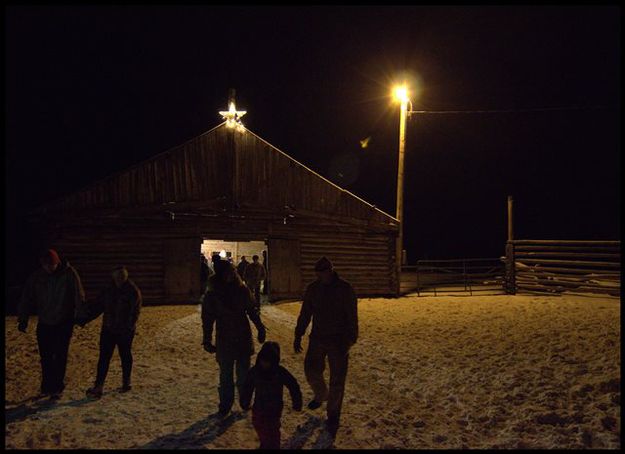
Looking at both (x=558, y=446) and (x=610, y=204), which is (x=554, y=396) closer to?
(x=558, y=446)

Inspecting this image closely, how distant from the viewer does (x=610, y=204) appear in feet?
199

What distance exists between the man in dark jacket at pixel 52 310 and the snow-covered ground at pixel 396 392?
0.33 m

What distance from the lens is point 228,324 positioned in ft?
17.0

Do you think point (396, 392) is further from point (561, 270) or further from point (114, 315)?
point (561, 270)

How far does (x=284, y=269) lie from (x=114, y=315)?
31.7 feet

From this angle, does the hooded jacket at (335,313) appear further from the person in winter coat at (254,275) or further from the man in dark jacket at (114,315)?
the person in winter coat at (254,275)

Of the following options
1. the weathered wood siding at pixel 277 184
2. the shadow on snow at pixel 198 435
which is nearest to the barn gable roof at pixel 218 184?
the weathered wood siding at pixel 277 184

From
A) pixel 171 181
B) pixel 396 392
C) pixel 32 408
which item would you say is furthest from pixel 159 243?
pixel 396 392

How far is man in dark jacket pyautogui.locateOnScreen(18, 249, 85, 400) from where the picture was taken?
580 cm

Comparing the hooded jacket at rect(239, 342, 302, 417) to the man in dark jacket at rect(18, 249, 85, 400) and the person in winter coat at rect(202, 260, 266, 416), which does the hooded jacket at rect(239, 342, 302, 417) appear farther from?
the man in dark jacket at rect(18, 249, 85, 400)

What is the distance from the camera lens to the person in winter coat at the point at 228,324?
5168 mm

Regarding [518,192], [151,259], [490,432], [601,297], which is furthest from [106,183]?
[518,192]

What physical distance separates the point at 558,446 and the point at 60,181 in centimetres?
2524

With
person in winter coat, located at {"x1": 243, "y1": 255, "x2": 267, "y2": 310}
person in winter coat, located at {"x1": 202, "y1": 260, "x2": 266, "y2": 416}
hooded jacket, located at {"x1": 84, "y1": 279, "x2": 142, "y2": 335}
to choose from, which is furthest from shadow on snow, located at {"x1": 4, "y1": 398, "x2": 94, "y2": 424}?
person in winter coat, located at {"x1": 243, "y1": 255, "x2": 267, "y2": 310}
